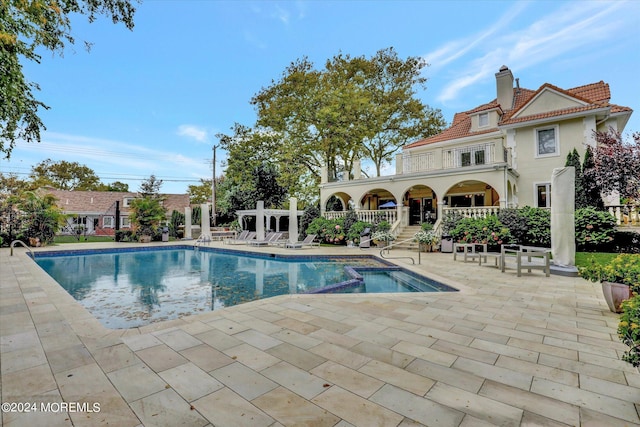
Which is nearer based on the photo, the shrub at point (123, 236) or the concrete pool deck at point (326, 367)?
the concrete pool deck at point (326, 367)

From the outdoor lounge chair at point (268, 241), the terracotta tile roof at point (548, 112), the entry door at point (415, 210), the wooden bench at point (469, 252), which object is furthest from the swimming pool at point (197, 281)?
the terracotta tile roof at point (548, 112)

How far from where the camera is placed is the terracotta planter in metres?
4.53

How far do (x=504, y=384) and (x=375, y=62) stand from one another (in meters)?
25.7

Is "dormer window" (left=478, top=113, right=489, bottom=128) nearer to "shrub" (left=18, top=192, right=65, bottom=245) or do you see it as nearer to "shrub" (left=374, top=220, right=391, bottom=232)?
"shrub" (left=374, top=220, right=391, bottom=232)

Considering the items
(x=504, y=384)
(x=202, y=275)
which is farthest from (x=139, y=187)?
(x=504, y=384)

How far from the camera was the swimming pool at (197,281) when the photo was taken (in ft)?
20.9

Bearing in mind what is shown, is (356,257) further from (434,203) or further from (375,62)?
(375,62)

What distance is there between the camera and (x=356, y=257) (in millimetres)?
12953

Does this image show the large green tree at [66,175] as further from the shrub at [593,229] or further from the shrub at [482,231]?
the shrub at [593,229]

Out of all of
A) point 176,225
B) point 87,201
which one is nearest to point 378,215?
point 176,225

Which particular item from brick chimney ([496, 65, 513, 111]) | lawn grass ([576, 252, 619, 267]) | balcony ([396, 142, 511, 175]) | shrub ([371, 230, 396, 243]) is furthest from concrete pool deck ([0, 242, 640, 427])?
brick chimney ([496, 65, 513, 111])

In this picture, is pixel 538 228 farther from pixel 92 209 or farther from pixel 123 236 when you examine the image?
pixel 92 209

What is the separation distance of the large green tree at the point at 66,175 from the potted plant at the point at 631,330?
2012 inches

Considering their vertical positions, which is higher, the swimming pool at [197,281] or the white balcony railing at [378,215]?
the white balcony railing at [378,215]
